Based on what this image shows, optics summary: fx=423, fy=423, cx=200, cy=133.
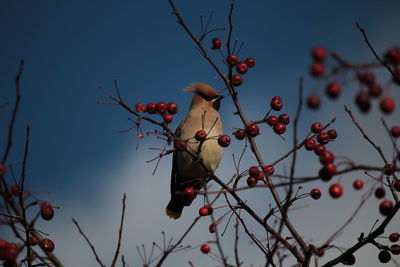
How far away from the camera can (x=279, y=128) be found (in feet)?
10.8

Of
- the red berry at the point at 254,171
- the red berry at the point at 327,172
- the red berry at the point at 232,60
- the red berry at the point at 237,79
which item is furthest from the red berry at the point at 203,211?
the red berry at the point at 327,172

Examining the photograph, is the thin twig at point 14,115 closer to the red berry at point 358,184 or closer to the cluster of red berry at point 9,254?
the cluster of red berry at point 9,254

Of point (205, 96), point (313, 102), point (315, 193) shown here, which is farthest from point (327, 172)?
point (205, 96)

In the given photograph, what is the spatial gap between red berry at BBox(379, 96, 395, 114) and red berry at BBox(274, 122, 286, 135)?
180cm

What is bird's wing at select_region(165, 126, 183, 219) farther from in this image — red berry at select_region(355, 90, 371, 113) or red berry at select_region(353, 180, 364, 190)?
red berry at select_region(355, 90, 371, 113)

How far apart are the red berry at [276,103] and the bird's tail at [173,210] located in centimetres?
212

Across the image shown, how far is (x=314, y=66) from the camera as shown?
1.38m

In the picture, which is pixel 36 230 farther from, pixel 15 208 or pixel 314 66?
pixel 314 66

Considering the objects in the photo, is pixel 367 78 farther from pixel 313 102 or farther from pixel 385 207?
pixel 385 207

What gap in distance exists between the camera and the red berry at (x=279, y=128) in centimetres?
328

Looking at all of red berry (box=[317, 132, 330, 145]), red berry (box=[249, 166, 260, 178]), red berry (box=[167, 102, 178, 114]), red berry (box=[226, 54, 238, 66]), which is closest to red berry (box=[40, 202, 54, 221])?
red berry (box=[167, 102, 178, 114])

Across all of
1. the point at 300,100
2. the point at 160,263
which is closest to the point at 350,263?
the point at 160,263

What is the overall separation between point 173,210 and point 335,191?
11.1 ft

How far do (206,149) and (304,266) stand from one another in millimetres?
1974
